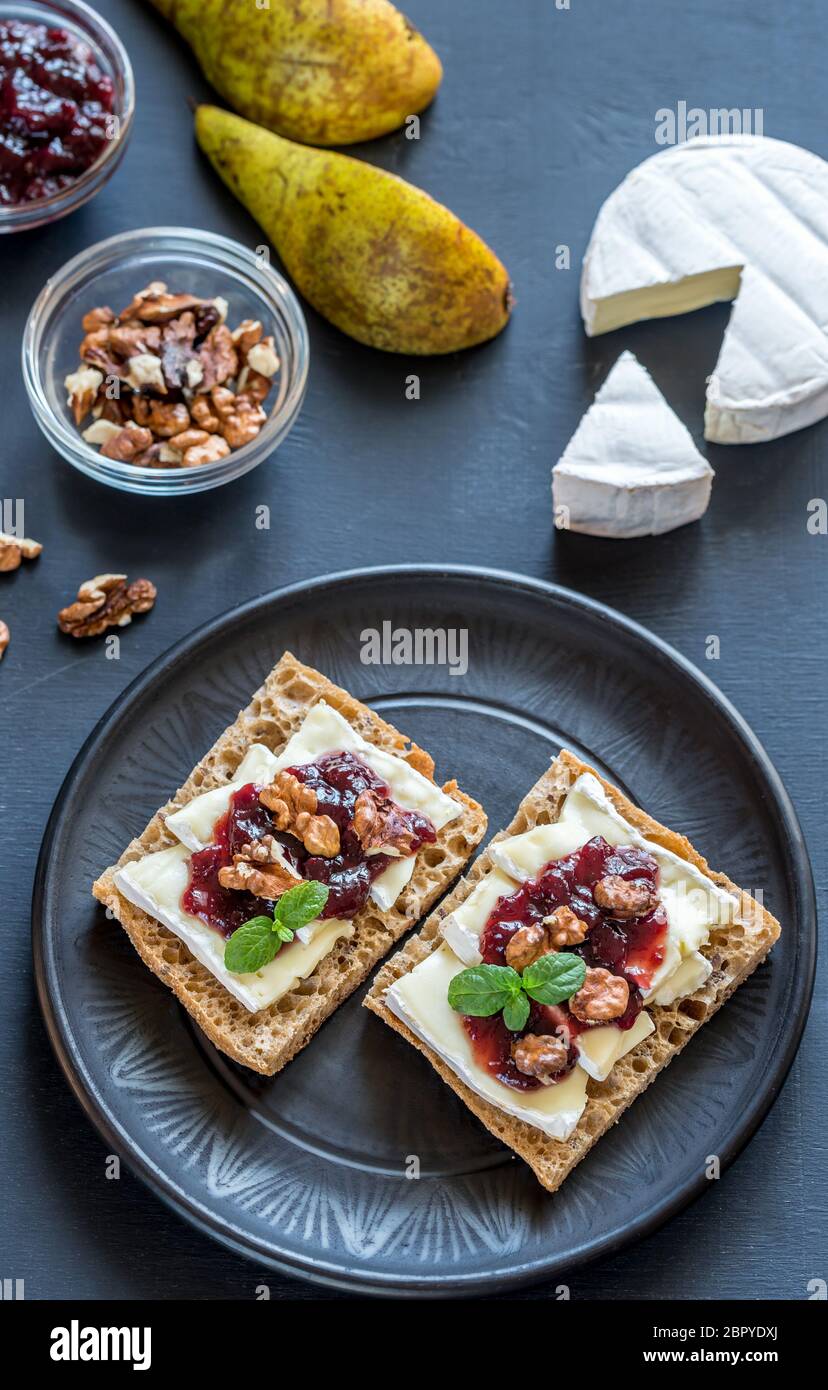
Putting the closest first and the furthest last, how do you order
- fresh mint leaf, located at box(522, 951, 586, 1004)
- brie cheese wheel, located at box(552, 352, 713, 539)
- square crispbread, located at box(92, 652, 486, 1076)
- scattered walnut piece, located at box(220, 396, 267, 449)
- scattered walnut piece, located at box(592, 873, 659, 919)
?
fresh mint leaf, located at box(522, 951, 586, 1004), scattered walnut piece, located at box(592, 873, 659, 919), square crispbread, located at box(92, 652, 486, 1076), brie cheese wheel, located at box(552, 352, 713, 539), scattered walnut piece, located at box(220, 396, 267, 449)

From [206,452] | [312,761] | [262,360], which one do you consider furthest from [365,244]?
[312,761]

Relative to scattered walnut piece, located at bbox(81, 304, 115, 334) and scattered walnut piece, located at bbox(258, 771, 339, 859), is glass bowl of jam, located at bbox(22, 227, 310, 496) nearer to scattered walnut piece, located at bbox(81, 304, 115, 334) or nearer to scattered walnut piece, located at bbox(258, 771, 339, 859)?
scattered walnut piece, located at bbox(81, 304, 115, 334)

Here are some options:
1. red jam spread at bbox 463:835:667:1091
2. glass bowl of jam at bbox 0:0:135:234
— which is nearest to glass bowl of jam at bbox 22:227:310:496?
glass bowl of jam at bbox 0:0:135:234

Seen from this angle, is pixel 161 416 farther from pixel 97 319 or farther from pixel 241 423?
pixel 97 319

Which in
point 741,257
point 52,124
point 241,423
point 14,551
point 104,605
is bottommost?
point 104,605

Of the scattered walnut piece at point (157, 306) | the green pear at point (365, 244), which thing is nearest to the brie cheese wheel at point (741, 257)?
the green pear at point (365, 244)

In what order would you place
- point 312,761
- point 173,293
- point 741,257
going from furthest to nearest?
point 173,293 < point 741,257 < point 312,761
